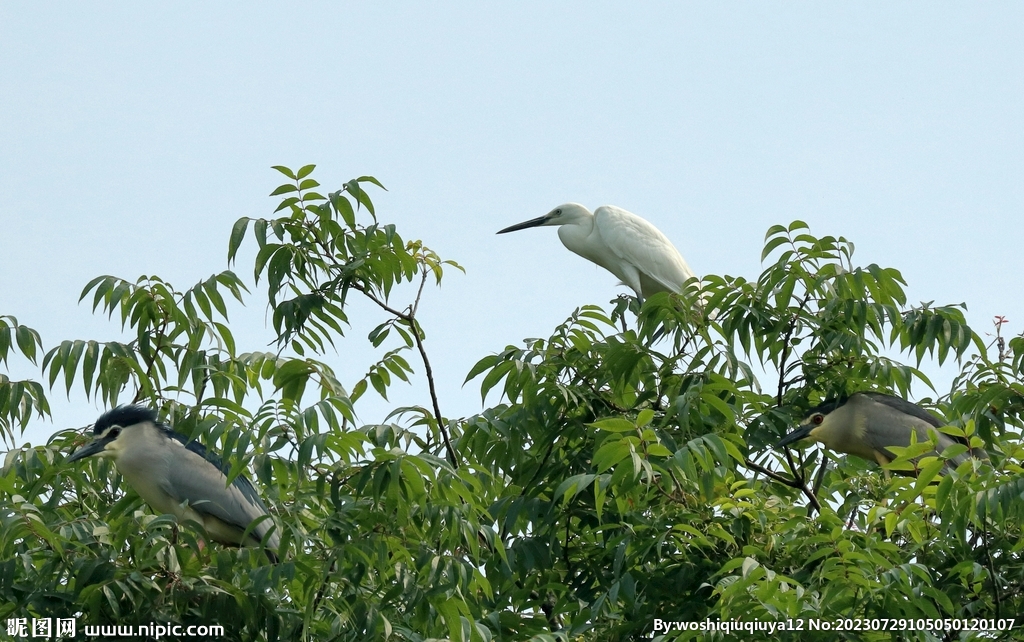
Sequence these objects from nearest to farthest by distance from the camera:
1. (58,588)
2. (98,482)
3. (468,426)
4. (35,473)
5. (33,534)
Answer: (33,534)
(58,588)
(35,473)
(468,426)
(98,482)

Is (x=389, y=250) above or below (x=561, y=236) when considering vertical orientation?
below

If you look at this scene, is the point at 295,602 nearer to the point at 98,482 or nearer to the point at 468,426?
the point at 468,426

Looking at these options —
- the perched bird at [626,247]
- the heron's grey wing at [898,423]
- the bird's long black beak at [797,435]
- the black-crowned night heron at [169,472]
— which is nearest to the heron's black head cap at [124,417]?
the black-crowned night heron at [169,472]

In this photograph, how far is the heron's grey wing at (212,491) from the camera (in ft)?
18.7

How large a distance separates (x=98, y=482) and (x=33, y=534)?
6.79 ft

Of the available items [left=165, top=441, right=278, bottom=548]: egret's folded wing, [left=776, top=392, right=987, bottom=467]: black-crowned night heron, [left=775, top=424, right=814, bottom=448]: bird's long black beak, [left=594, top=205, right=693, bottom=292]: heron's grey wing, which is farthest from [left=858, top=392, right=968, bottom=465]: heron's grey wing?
[left=594, top=205, right=693, bottom=292]: heron's grey wing

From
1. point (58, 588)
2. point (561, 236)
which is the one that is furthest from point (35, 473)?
point (561, 236)

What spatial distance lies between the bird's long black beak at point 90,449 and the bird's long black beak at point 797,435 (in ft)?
9.99

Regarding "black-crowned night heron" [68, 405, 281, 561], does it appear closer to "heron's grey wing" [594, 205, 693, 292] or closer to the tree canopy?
the tree canopy

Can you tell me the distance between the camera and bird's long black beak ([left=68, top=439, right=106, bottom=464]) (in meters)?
5.67

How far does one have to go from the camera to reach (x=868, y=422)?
20.3ft

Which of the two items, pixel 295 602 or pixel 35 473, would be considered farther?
pixel 35 473

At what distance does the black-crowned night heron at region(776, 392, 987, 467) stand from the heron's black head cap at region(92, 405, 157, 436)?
9.81ft

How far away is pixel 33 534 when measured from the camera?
13.4ft
